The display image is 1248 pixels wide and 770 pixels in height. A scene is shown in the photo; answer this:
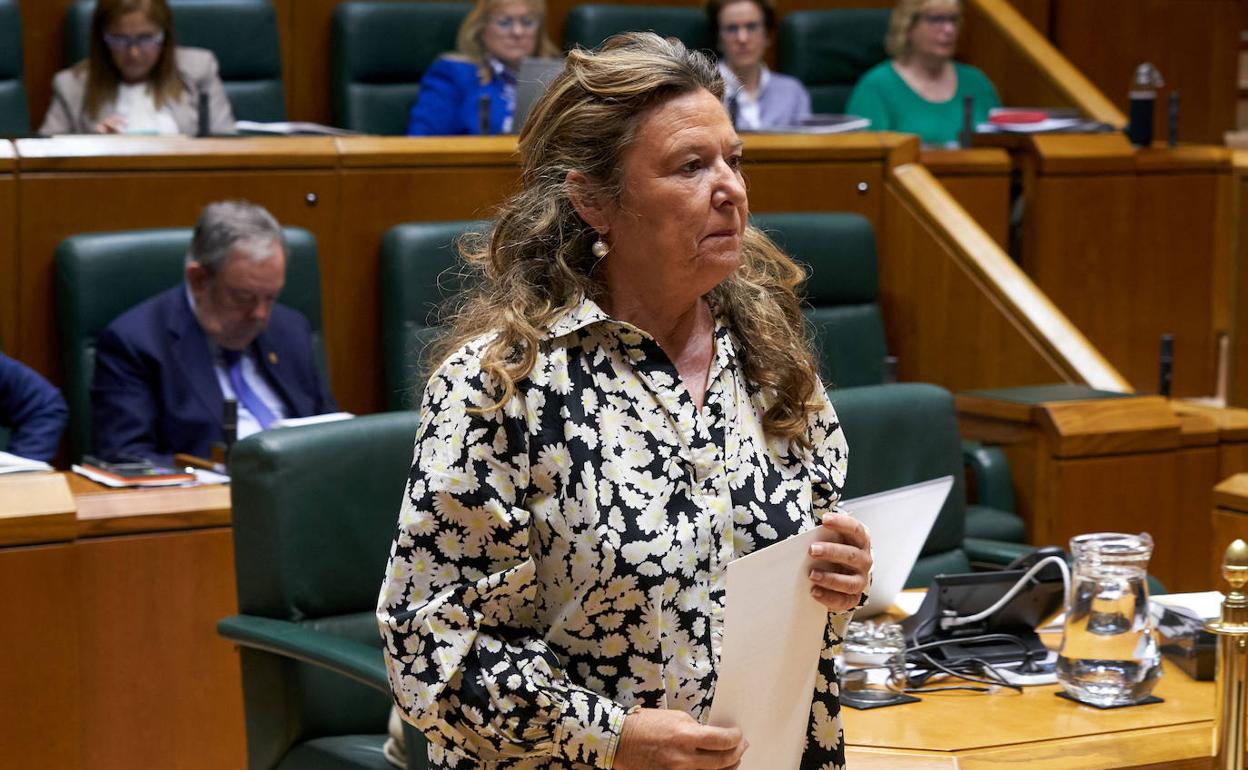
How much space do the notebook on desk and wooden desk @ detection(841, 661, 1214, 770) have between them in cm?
20

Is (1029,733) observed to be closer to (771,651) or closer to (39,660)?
(771,651)

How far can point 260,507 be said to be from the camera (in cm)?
187

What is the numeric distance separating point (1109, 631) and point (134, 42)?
256 centimetres

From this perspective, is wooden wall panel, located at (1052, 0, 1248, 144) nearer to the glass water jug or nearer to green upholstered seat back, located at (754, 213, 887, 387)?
green upholstered seat back, located at (754, 213, 887, 387)

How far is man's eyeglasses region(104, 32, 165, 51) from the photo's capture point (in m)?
3.50

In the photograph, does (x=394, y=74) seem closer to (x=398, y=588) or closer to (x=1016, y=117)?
(x=1016, y=117)

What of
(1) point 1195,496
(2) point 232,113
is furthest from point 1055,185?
(2) point 232,113

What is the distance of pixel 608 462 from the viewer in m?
1.12

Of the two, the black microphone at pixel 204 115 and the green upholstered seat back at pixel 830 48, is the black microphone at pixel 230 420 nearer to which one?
the black microphone at pixel 204 115

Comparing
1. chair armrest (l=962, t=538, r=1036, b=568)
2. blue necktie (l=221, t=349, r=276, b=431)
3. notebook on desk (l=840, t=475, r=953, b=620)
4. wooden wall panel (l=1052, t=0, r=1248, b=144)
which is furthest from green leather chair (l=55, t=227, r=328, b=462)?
wooden wall panel (l=1052, t=0, r=1248, b=144)

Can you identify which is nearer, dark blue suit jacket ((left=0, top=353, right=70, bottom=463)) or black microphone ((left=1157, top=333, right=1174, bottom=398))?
dark blue suit jacket ((left=0, top=353, right=70, bottom=463))

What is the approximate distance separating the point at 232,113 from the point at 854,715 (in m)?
2.68

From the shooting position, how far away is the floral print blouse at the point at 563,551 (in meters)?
1.09

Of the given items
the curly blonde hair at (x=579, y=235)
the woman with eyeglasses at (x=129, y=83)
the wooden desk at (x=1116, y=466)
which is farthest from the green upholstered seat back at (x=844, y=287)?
the curly blonde hair at (x=579, y=235)
